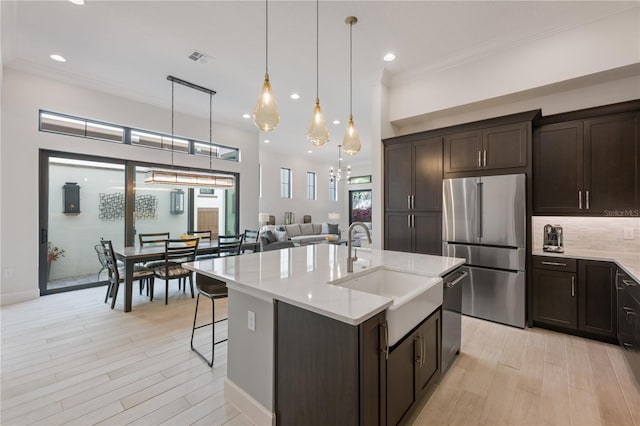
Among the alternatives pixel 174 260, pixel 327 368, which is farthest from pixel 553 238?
pixel 174 260

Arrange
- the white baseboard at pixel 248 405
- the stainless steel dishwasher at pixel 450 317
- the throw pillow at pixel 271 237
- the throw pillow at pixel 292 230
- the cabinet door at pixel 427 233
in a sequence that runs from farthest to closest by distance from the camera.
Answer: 1. the throw pillow at pixel 292 230
2. the throw pillow at pixel 271 237
3. the cabinet door at pixel 427 233
4. the stainless steel dishwasher at pixel 450 317
5. the white baseboard at pixel 248 405

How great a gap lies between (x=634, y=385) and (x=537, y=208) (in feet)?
5.97

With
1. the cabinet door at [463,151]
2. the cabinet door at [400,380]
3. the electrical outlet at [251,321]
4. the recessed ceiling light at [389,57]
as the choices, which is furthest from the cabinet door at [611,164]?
the electrical outlet at [251,321]

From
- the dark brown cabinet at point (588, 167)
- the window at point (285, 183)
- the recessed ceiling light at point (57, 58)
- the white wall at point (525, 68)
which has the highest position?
the recessed ceiling light at point (57, 58)

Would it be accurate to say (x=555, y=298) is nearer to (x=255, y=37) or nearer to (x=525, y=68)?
(x=525, y=68)

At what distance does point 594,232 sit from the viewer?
3162 mm

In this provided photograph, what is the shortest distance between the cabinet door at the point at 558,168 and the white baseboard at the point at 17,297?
696 cm

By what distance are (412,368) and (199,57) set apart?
4.30 meters

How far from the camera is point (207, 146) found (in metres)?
6.12

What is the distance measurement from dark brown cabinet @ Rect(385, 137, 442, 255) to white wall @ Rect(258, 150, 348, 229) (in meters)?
5.71

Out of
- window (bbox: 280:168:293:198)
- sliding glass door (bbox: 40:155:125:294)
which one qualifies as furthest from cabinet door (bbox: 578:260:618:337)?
window (bbox: 280:168:293:198)

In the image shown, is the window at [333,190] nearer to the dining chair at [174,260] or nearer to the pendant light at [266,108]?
the dining chair at [174,260]

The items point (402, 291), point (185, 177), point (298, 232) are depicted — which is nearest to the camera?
point (402, 291)

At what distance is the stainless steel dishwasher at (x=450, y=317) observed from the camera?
2.10 meters
